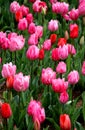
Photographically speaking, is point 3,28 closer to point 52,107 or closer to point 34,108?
point 52,107

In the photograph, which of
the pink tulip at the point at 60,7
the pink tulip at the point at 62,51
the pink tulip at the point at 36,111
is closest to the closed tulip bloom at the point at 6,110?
the pink tulip at the point at 36,111

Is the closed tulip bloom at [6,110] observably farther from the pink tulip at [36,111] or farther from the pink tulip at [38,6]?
the pink tulip at [38,6]

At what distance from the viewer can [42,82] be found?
3.80 metres

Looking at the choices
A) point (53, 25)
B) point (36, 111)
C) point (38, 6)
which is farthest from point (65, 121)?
point (38, 6)

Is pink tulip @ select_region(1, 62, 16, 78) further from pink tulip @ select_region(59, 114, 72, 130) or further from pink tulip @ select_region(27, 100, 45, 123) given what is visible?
pink tulip @ select_region(59, 114, 72, 130)

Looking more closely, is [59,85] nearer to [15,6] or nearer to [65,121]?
[65,121]

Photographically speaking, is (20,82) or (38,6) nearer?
(20,82)

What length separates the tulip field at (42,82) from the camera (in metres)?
3.52

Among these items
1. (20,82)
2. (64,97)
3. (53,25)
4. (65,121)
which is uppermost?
(53,25)

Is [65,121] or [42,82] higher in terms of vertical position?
[42,82]

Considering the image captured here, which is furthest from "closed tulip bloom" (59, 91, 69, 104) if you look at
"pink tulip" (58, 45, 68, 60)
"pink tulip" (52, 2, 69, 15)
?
"pink tulip" (52, 2, 69, 15)

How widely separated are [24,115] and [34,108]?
1.28ft

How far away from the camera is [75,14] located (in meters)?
5.26

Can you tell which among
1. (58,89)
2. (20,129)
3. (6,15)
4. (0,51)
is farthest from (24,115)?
(6,15)
